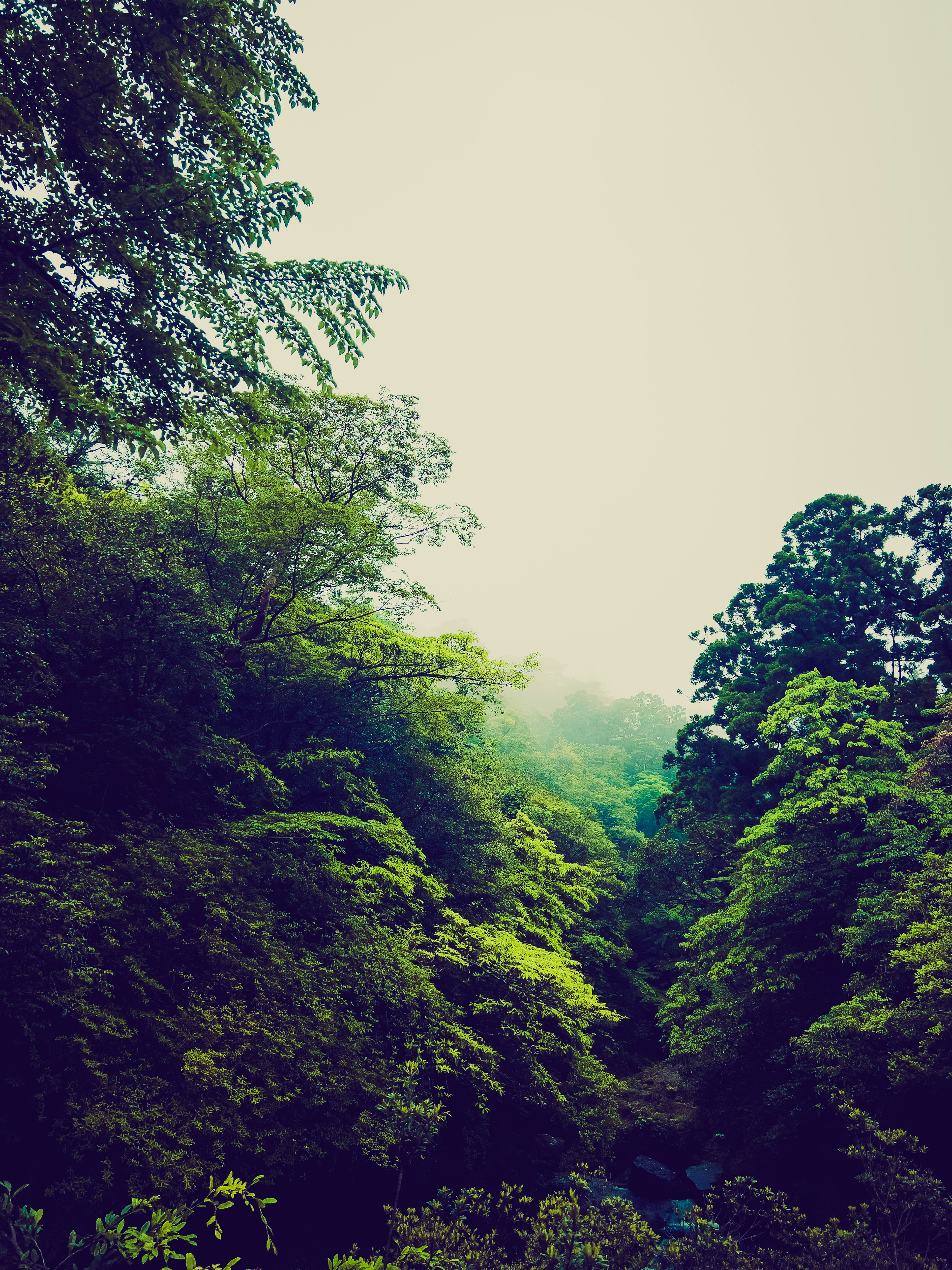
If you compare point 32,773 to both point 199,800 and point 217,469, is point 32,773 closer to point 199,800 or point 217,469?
point 199,800

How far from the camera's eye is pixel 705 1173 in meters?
10.5

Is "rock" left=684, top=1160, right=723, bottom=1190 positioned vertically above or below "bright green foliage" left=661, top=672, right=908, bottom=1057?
below

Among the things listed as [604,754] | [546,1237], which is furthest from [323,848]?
[604,754]

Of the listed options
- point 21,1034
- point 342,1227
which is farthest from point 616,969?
point 21,1034

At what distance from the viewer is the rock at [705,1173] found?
10.3 m

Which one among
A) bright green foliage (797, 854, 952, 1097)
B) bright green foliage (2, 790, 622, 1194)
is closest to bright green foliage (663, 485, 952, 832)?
bright green foliage (797, 854, 952, 1097)

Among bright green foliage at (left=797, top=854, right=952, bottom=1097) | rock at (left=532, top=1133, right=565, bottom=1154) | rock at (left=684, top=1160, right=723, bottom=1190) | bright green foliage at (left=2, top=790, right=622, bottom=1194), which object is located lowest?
rock at (left=532, top=1133, right=565, bottom=1154)

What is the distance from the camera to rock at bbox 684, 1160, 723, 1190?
10.3 m

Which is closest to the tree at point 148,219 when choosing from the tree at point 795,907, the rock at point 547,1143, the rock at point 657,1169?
the tree at point 795,907

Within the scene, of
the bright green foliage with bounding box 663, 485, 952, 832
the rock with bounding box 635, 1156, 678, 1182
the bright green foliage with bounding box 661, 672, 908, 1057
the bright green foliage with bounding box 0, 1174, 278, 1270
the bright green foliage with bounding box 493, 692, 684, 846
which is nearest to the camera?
the bright green foliage with bounding box 0, 1174, 278, 1270

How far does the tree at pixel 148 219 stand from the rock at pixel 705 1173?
14.3 metres

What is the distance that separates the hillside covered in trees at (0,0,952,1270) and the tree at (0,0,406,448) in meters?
0.03

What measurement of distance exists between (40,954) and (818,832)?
11.3 meters

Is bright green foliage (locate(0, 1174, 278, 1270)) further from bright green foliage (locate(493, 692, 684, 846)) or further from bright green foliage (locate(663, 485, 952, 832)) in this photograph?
bright green foliage (locate(493, 692, 684, 846))
